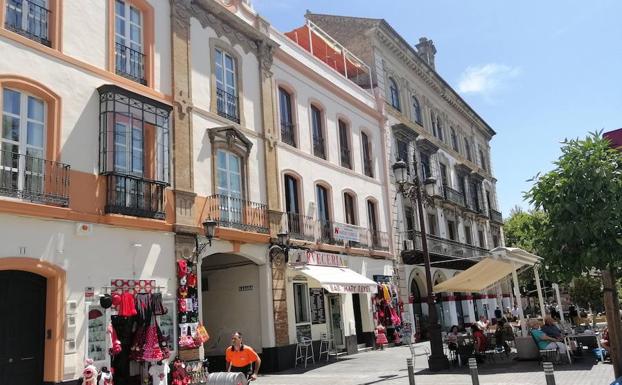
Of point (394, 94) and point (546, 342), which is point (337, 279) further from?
point (394, 94)

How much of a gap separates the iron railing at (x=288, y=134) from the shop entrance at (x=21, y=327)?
31.5ft

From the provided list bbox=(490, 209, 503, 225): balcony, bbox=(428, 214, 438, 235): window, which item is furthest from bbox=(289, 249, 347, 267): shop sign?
bbox=(490, 209, 503, 225): balcony

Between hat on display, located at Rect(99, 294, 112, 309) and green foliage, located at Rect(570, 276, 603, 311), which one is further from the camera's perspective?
green foliage, located at Rect(570, 276, 603, 311)

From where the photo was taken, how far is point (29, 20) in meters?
11.0

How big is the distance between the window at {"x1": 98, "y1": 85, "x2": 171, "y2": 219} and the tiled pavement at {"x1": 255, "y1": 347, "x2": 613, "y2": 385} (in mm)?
5115

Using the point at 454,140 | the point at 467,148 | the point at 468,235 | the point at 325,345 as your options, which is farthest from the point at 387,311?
the point at 467,148

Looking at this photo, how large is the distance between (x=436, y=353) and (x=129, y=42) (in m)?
10.7

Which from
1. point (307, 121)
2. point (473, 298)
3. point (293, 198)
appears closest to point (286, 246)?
point (293, 198)

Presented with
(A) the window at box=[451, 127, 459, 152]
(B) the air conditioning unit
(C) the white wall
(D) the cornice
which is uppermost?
(D) the cornice

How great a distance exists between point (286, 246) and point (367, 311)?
19.6ft

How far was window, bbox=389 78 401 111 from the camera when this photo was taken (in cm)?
2689

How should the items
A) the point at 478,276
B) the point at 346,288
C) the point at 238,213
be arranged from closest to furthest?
1. the point at 238,213
2. the point at 478,276
3. the point at 346,288

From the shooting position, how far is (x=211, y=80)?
608 inches

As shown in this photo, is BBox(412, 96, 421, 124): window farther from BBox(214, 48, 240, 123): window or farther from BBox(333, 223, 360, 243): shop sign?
BBox(214, 48, 240, 123): window
